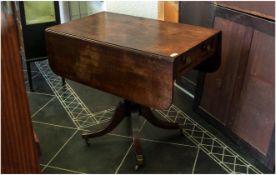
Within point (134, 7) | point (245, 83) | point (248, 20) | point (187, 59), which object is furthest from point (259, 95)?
point (134, 7)

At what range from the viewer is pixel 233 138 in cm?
203

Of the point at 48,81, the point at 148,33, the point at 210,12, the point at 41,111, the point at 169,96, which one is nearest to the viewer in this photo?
the point at 169,96

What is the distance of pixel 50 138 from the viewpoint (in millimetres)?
2127

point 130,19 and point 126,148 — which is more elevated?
point 130,19

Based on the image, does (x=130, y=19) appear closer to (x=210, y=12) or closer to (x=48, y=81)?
(x=210, y=12)

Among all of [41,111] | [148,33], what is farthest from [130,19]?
[41,111]

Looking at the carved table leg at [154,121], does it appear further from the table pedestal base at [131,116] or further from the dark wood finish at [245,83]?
the dark wood finish at [245,83]

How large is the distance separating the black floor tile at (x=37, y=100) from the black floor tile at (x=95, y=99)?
0.24 meters

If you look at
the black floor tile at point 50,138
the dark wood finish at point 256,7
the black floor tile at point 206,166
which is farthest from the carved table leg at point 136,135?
the dark wood finish at point 256,7

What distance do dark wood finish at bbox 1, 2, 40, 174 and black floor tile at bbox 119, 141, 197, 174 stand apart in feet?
2.76

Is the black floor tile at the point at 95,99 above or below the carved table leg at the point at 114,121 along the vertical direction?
below

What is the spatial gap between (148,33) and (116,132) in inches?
29.3

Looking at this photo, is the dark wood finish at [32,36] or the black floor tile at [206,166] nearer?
the black floor tile at [206,166]

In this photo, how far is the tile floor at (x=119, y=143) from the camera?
1.87m
